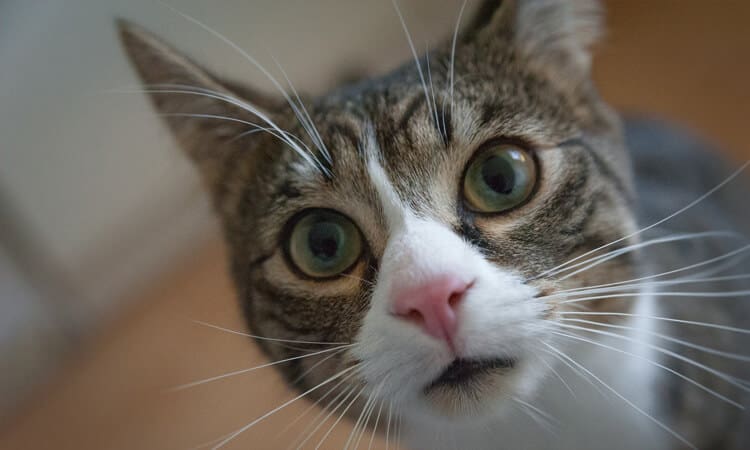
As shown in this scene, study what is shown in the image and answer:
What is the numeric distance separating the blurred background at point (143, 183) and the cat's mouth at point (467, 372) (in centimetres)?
16

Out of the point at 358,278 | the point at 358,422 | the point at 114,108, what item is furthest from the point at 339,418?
the point at 114,108

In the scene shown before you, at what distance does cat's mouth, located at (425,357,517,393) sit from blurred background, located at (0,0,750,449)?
0.53 feet

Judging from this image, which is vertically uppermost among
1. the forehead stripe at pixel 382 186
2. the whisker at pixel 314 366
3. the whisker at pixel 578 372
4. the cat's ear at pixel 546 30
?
the cat's ear at pixel 546 30

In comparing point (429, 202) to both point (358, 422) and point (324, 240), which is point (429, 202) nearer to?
point (324, 240)

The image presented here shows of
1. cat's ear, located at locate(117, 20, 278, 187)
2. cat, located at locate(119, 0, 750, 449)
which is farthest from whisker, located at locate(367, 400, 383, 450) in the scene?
cat's ear, located at locate(117, 20, 278, 187)

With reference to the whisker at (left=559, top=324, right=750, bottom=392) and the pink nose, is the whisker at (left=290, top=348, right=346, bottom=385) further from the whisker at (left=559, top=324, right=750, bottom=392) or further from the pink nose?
the whisker at (left=559, top=324, right=750, bottom=392)

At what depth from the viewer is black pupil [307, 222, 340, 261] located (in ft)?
2.13

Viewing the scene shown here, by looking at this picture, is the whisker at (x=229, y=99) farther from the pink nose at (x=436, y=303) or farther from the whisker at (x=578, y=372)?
the whisker at (x=578, y=372)

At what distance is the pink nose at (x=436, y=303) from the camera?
0.52 metres

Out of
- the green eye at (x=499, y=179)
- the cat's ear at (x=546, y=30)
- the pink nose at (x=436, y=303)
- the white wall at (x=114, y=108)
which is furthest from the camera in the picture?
the white wall at (x=114, y=108)

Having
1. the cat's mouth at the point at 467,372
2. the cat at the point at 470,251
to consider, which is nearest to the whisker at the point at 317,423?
the cat at the point at 470,251

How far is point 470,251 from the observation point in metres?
0.57

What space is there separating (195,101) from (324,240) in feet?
0.78

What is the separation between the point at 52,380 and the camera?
3.37 feet
